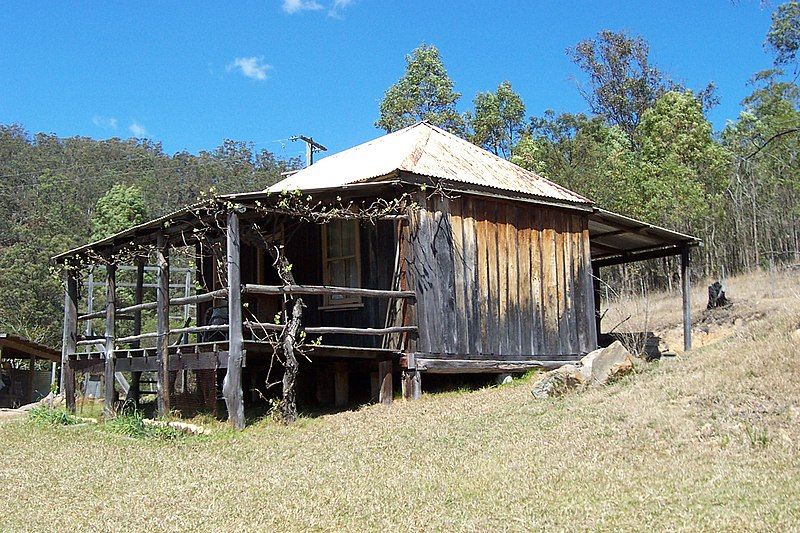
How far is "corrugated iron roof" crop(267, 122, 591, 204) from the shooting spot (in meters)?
14.3

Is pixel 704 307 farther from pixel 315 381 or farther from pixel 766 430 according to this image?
pixel 766 430

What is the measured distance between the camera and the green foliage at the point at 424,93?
115 feet

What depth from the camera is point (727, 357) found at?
1147 centimetres

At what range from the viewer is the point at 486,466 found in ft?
28.7

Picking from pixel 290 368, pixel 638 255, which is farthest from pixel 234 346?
pixel 638 255

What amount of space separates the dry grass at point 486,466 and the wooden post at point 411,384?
883mm

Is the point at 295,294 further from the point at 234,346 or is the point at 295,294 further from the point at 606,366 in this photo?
the point at 606,366

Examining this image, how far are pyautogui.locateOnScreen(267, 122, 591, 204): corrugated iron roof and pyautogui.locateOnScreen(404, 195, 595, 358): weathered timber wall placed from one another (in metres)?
0.42

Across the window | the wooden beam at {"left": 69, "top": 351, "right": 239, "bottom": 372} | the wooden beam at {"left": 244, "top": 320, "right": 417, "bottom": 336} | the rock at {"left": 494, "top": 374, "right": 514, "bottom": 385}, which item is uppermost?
the window

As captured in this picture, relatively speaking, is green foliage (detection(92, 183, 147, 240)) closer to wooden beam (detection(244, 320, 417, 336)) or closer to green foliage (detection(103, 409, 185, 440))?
green foliage (detection(103, 409, 185, 440))

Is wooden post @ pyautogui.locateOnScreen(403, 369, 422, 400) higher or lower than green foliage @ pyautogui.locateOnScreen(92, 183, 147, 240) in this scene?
lower

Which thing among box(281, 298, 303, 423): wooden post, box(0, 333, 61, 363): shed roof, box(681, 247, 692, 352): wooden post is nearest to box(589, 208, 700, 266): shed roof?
box(681, 247, 692, 352): wooden post

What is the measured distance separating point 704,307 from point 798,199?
7651 mm

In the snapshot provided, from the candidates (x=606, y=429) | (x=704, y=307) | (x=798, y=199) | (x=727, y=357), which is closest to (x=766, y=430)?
(x=606, y=429)
